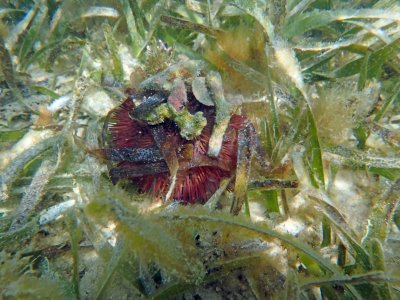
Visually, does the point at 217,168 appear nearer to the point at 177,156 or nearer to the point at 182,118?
the point at 177,156

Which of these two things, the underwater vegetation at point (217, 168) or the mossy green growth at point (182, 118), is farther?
the mossy green growth at point (182, 118)

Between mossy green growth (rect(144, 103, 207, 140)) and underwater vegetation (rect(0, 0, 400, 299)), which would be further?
mossy green growth (rect(144, 103, 207, 140))

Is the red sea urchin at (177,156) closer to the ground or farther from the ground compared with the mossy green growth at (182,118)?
closer to the ground

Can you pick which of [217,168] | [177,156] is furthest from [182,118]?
[217,168]

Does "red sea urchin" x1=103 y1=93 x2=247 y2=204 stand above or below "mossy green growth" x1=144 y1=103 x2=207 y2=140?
below

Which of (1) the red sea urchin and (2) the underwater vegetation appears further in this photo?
(1) the red sea urchin

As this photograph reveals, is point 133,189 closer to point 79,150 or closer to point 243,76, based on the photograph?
point 79,150
